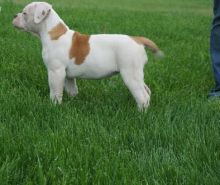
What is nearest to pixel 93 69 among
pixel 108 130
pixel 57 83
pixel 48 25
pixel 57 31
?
pixel 57 83

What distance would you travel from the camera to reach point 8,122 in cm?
414

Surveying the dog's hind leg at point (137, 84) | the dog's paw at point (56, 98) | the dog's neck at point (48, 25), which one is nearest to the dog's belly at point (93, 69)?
the dog's hind leg at point (137, 84)

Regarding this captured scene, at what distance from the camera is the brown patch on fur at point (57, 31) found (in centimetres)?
493

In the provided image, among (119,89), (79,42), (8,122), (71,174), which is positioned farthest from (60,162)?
(119,89)

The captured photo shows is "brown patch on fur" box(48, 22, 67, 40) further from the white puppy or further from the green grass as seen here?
the green grass

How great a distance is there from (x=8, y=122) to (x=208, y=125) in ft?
4.83

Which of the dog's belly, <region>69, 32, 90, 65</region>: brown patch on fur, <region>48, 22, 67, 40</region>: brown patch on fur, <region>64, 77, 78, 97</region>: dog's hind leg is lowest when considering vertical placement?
<region>64, 77, 78, 97</region>: dog's hind leg

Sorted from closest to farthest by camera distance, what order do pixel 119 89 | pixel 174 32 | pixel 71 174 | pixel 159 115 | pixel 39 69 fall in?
pixel 71 174 → pixel 159 115 → pixel 119 89 → pixel 39 69 → pixel 174 32

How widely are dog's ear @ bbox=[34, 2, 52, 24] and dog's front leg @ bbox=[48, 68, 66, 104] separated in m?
0.46

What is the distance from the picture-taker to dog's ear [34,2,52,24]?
4.89 m

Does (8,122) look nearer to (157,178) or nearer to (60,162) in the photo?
(60,162)

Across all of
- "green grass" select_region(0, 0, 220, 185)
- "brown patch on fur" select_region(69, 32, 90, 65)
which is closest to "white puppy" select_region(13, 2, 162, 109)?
"brown patch on fur" select_region(69, 32, 90, 65)

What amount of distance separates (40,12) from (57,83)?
626 millimetres

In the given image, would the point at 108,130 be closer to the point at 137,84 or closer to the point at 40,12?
the point at 137,84
